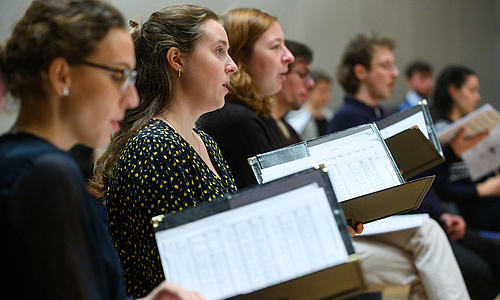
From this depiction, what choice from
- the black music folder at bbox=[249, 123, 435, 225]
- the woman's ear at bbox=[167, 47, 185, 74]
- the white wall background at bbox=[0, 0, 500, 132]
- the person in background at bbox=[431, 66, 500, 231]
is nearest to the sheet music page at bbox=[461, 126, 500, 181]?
the person in background at bbox=[431, 66, 500, 231]

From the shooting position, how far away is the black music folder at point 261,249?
104 cm

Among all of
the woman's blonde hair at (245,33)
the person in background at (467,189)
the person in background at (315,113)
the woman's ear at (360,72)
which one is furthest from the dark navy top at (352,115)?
the person in background at (315,113)

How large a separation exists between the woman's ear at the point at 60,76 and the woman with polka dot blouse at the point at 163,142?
1.59ft

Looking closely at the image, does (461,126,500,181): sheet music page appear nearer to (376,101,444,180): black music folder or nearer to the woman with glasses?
(376,101,444,180): black music folder

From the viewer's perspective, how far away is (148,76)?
1.71 meters

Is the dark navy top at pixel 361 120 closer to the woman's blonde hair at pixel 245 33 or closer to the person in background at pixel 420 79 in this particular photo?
the woman's blonde hair at pixel 245 33

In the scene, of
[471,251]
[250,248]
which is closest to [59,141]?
[250,248]

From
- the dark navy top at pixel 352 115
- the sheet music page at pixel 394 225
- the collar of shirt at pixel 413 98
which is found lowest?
the collar of shirt at pixel 413 98

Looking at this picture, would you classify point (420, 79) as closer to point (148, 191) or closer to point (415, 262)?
point (415, 262)

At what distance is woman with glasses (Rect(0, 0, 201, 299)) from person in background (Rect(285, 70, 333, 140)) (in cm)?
357

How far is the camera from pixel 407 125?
2.03 m

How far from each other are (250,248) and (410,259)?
175 centimetres

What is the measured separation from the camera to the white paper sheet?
1617mm

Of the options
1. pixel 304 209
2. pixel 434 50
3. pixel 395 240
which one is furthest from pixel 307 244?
pixel 434 50
